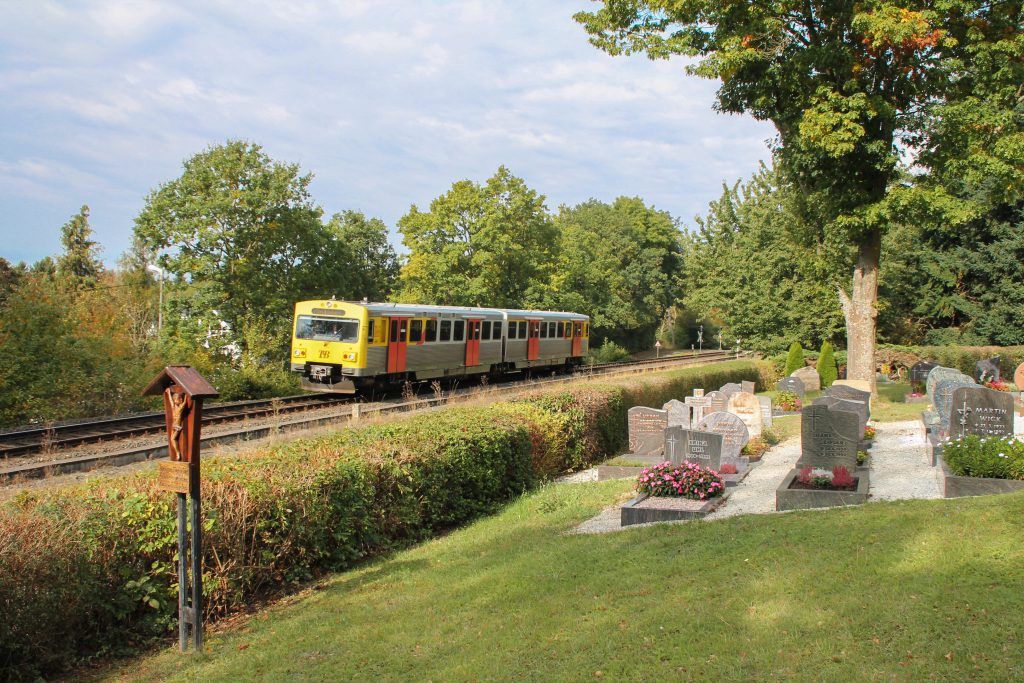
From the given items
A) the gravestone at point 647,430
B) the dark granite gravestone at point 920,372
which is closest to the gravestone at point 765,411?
the gravestone at point 647,430

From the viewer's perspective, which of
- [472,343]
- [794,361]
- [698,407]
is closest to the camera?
[698,407]

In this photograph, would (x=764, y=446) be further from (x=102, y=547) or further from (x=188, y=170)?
(x=188, y=170)

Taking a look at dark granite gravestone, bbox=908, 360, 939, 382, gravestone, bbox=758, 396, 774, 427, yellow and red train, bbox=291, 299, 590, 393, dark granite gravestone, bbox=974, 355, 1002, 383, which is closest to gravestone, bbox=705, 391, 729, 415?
gravestone, bbox=758, 396, 774, 427

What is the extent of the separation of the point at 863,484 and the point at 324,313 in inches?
626

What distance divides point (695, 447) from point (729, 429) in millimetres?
2581

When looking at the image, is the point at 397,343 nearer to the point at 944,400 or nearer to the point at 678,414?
the point at 678,414

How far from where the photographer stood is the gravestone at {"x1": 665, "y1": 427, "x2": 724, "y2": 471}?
12.2 meters

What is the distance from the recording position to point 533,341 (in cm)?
3362

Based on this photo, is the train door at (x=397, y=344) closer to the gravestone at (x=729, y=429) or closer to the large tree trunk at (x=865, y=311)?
the gravestone at (x=729, y=429)

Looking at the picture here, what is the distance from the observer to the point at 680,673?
5.23 m

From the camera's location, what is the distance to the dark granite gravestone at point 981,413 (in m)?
11.8

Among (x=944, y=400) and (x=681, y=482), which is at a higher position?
(x=944, y=400)

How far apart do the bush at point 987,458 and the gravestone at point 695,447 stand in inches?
122

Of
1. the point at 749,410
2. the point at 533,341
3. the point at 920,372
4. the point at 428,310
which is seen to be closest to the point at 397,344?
the point at 428,310
